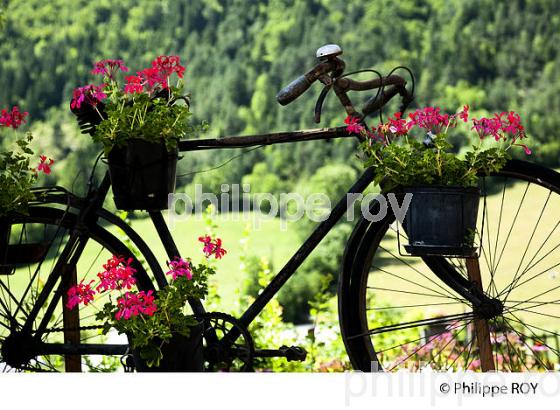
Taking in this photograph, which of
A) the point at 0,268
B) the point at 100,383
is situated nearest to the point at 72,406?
the point at 100,383

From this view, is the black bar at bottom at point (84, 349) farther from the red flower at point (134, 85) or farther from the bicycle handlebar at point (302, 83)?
the bicycle handlebar at point (302, 83)

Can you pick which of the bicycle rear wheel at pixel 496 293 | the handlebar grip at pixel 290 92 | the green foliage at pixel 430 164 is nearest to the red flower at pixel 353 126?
the green foliage at pixel 430 164

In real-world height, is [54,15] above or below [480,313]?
above

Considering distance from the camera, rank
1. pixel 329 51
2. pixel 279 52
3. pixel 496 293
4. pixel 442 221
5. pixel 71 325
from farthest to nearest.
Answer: pixel 279 52, pixel 496 293, pixel 71 325, pixel 329 51, pixel 442 221

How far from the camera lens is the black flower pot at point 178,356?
250cm

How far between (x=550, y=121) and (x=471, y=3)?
692 millimetres

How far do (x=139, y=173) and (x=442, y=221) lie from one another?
851 millimetres

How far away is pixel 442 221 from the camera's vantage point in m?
2.42

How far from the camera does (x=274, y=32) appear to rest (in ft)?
15.1

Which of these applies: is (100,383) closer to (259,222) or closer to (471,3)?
(259,222)

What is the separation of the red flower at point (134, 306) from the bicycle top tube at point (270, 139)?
0.50m

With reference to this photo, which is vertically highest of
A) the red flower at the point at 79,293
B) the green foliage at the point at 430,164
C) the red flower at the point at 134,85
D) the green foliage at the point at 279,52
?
the green foliage at the point at 279,52

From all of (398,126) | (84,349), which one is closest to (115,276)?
(84,349)

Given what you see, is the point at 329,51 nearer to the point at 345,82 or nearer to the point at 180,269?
the point at 345,82
